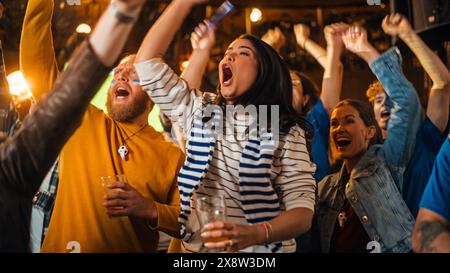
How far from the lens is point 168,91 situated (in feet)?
6.45

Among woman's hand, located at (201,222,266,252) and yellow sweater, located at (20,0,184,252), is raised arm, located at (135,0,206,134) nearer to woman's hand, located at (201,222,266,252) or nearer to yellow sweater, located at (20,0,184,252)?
yellow sweater, located at (20,0,184,252)

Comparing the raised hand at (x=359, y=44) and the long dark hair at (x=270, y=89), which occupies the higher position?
the raised hand at (x=359, y=44)

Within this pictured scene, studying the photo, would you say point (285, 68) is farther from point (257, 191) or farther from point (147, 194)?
point (147, 194)

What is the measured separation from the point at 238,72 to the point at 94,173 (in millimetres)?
554

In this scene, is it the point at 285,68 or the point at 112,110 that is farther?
the point at 112,110

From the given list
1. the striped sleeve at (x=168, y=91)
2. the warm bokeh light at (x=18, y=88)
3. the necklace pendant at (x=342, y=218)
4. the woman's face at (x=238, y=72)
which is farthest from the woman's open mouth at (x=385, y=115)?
the warm bokeh light at (x=18, y=88)

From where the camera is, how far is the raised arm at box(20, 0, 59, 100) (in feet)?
6.60

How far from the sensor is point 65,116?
1.49m

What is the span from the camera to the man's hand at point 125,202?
1.90m

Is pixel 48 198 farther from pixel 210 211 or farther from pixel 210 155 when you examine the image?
pixel 210 211

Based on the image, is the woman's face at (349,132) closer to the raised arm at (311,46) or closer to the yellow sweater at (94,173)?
the raised arm at (311,46)

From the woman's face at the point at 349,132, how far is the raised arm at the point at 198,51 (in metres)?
0.56
